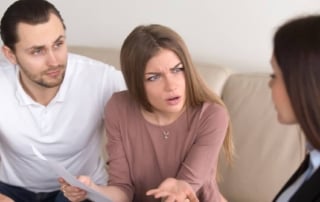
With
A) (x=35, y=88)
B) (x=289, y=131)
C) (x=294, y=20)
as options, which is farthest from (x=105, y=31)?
(x=294, y=20)

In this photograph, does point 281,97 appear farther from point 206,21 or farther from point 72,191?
point 206,21

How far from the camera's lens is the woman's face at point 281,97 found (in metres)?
0.98

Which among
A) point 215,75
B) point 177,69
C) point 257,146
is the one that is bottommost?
point 257,146

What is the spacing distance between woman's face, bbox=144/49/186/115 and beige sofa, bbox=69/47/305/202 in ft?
1.69

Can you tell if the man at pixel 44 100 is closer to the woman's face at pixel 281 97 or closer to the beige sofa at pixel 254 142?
the beige sofa at pixel 254 142

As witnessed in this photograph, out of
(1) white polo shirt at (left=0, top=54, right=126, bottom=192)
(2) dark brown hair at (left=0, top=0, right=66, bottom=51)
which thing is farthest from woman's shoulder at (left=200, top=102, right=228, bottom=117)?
(2) dark brown hair at (left=0, top=0, right=66, bottom=51)

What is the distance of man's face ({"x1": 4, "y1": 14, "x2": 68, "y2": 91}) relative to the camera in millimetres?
1536

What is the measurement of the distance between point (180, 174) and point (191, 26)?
2.85ft

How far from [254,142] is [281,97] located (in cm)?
84

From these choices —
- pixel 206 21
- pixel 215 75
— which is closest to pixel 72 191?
pixel 215 75

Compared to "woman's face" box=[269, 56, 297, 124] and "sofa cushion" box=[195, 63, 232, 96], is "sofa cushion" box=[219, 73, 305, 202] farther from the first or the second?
"woman's face" box=[269, 56, 297, 124]

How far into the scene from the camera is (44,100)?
1.62m

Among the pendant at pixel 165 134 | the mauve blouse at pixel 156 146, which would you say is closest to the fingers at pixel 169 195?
the mauve blouse at pixel 156 146

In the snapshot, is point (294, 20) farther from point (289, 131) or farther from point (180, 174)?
point (289, 131)
